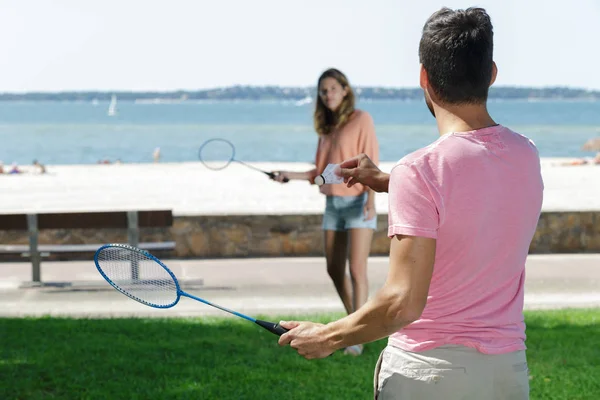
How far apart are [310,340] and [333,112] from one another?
4.02 metres

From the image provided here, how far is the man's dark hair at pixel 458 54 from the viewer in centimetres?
250

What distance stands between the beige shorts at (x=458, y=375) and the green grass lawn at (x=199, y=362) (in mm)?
3497

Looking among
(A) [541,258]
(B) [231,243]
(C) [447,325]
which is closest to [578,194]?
(A) [541,258]

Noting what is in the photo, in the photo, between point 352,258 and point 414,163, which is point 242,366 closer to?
point 352,258

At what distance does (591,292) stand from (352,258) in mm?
3858

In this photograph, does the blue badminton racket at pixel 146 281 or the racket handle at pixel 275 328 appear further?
the blue badminton racket at pixel 146 281

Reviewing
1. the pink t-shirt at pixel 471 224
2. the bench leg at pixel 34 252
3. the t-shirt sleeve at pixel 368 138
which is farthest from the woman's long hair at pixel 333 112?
the bench leg at pixel 34 252

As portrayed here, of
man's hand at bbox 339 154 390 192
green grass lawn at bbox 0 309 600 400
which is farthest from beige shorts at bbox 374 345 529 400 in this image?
green grass lawn at bbox 0 309 600 400

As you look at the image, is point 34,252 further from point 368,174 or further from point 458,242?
point 458,242

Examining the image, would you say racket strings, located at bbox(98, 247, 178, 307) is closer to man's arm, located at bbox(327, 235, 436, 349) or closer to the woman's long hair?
man's arm, located at bbox(327, 235, 436, 349)

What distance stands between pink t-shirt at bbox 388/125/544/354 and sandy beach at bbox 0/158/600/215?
9317mm

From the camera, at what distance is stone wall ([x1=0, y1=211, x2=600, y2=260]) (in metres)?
11.7

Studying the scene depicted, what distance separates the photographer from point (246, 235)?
11750mm

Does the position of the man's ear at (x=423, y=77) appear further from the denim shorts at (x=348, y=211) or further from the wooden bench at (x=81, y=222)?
the wooden bench at (x=81, y=222)
